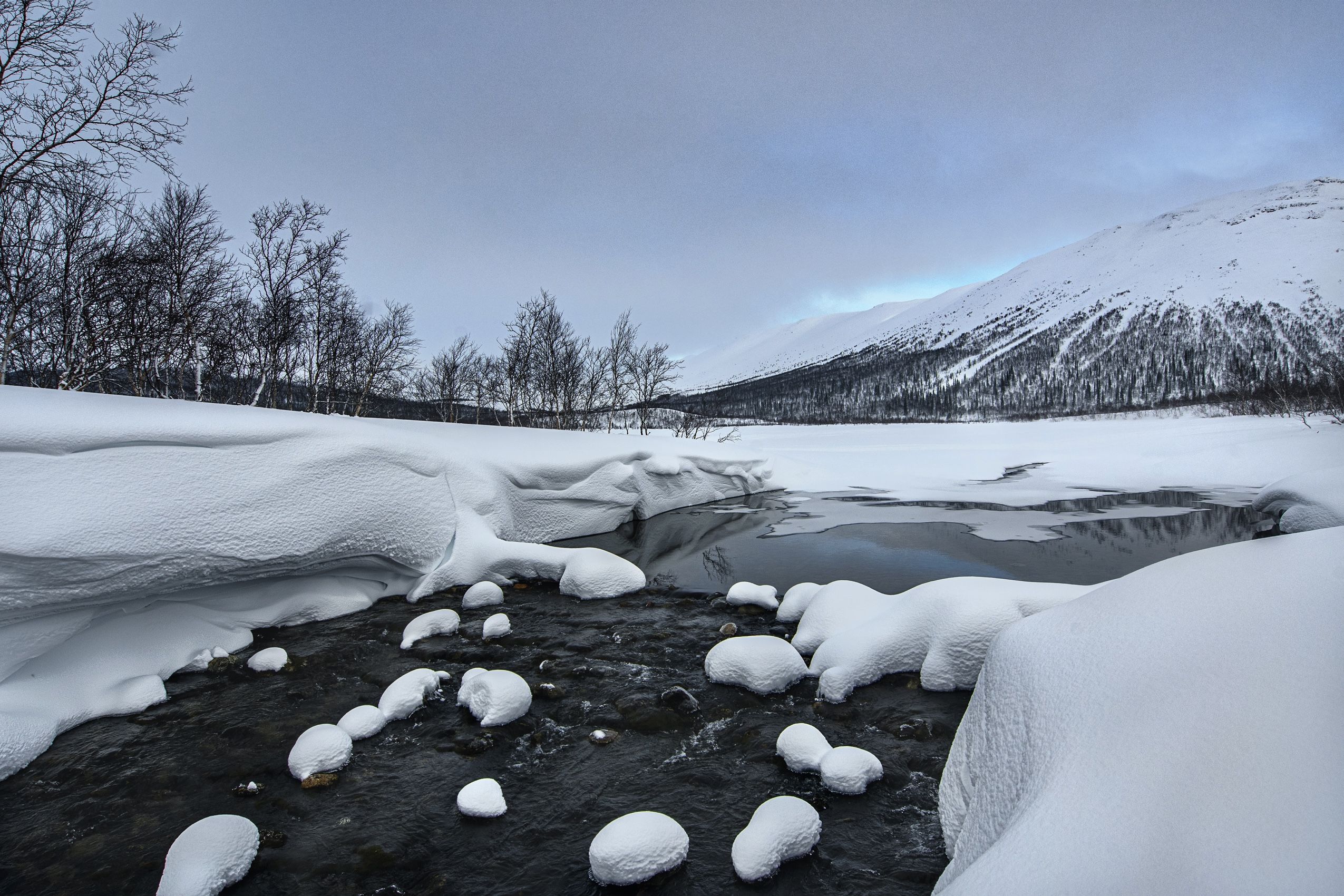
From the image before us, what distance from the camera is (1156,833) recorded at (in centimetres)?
142

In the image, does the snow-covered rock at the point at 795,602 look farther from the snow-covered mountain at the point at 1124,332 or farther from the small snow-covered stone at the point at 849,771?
the snow-covered mountain at the point at 1124,332

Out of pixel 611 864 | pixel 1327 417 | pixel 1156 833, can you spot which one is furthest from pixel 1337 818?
pixel 1327 417

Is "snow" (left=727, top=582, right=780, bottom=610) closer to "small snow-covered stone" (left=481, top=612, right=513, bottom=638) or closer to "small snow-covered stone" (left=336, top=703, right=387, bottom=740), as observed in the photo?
"small snow-covered stone" (left=481, top=612, right=513, bottom=638)

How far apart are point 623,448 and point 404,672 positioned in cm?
741

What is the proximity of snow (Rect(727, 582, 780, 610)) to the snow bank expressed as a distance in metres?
1.28

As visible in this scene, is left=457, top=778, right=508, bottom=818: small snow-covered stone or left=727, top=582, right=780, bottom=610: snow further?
left=727, top=582, right=780, bottom=610: snow

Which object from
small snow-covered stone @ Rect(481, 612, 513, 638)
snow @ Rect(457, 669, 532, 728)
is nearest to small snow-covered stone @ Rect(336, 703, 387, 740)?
snow @ Rect(457, 669, 532, 728)

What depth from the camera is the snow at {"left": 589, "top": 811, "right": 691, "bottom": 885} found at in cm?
232

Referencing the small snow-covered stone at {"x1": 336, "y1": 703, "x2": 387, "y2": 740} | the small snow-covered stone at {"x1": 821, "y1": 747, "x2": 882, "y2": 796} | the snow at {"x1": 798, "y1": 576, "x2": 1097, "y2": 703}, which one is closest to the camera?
the small snow-covered stone at {"x1": 821, "y1": 747, "x2": 882, "y2": 796}

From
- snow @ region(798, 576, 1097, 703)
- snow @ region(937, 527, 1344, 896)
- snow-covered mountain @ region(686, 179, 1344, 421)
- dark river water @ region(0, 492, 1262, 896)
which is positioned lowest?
dark river water @ region(0, 492, 1262, 896)

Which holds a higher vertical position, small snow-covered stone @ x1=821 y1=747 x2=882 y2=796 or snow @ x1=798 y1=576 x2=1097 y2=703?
snow @ x1=798 y1=576 x2=1097 y2=703

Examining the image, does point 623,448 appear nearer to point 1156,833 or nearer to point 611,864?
point 611,864

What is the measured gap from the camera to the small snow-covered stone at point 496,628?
5.17 m

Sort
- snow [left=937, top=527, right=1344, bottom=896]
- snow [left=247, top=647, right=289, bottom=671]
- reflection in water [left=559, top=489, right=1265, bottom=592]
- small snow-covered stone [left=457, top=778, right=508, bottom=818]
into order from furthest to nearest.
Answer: reflection in water [left=559, top=489, right=1265, bottom=592] → snow [left=247, top=647, right=289, bottom=671] → small snow-covered stone [left=457, top=778, right=508, bottom=818] → snow [left=937, top=527, right=1344, bottom=896]
